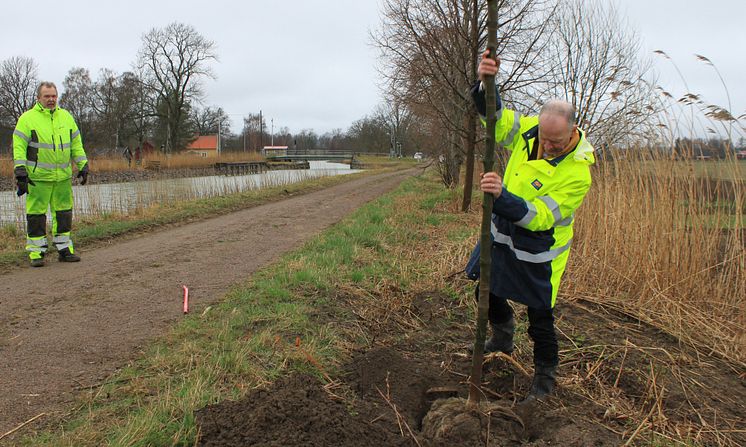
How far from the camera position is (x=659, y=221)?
4.59 m

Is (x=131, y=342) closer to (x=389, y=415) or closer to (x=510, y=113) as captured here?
(x=389, y=415)

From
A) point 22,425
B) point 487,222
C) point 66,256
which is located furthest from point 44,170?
point 487,222

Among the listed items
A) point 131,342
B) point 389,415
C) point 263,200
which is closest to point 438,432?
point 389,415

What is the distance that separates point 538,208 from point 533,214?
101mm

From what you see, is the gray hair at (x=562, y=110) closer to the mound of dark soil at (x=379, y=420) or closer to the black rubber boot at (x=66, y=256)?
the mound of dark soil at (x=379, y=420)

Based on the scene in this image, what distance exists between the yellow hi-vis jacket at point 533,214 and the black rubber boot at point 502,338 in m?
0.54

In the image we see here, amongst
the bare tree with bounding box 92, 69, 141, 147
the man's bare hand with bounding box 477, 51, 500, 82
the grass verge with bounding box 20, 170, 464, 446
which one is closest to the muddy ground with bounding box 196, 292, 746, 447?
the grass verge with bounding box 20, 170, 464, 446

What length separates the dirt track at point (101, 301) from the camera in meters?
3.10

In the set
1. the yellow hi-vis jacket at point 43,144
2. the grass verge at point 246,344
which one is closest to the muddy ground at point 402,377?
the grass verge at point 246,344

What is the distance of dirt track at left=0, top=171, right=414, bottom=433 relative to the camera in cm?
310

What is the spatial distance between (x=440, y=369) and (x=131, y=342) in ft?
7.51

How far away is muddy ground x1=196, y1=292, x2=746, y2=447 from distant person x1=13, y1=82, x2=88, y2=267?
14.0 feet

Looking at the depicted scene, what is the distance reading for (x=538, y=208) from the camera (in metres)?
2.61

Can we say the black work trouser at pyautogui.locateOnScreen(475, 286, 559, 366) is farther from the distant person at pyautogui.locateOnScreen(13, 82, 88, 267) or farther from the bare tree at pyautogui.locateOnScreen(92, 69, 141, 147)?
the bare tree at pyautogui.locateOnScreen(92, 69, 141, 147)
